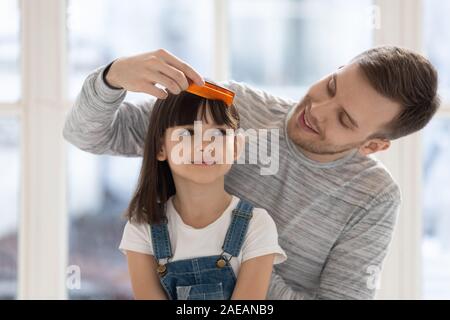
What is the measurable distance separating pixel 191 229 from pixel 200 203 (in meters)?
0.03

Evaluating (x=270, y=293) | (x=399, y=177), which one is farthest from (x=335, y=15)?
(x=270, y=293)

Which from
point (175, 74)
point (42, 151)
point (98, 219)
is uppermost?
point (175, 74)

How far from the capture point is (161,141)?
2.53ft

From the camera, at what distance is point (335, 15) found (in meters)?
1.13

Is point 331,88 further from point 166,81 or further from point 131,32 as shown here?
point 131,32

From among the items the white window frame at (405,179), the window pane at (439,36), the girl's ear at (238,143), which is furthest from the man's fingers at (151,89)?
the window pane at (439,36)

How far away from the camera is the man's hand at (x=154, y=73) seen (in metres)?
0.68

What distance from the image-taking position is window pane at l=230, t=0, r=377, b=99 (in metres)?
1.09

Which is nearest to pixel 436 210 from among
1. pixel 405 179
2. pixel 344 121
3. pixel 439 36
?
pixel 405 179

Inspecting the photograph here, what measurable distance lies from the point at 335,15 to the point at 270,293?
1.68 ft

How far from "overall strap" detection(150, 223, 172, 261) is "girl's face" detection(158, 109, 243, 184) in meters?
0.07

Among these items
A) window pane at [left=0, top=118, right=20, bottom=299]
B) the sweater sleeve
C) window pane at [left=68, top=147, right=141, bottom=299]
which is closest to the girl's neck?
the sweater sleeve

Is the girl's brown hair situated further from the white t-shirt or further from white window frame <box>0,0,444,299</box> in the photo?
white window frame <box>0,0,444,299</box>
